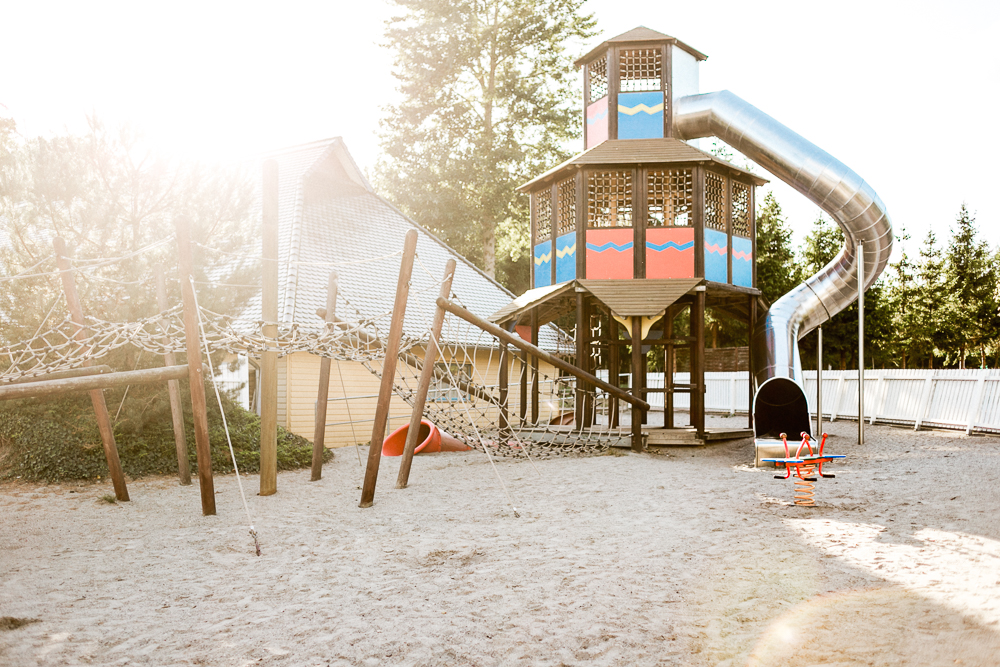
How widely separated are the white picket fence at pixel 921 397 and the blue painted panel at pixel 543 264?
735cm

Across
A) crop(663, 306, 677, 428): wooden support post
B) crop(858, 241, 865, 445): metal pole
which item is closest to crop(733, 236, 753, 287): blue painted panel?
crop(663, 306, 677, 428): wooden support post

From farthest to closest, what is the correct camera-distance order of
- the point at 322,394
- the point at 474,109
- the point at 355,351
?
the point at 474,109
the point at 322,394
the point at 355,351

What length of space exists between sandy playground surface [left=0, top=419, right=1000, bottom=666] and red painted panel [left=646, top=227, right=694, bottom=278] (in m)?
4.94

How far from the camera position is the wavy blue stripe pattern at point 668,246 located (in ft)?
42.2

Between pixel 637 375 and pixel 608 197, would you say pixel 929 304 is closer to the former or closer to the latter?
pixel 608 197

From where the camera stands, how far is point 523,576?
477 cm

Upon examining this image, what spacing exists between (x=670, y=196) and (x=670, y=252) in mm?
1128

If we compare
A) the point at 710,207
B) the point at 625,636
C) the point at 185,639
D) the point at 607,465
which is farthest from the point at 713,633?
the point at 710,207

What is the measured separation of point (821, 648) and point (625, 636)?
88 cm

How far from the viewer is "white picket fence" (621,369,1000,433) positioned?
42.9ft

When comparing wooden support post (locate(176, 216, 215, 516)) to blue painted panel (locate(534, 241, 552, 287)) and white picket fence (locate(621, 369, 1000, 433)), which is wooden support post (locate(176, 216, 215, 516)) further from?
white picket fence (locate(621, 369, 1000, 433))

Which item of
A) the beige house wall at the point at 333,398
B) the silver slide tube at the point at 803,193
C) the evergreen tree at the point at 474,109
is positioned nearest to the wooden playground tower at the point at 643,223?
the silver slide tube at the point at 803,193

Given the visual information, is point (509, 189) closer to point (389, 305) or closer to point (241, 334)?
point (389, 305)

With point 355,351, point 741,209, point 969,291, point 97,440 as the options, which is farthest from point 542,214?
point 969,291
